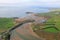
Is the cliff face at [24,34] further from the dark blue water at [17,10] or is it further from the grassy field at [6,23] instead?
the dark blue water at [17,10]

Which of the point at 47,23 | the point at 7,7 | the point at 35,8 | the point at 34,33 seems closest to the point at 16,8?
the point at 7,7

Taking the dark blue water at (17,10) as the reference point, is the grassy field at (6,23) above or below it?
below

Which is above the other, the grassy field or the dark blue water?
the dark blue water

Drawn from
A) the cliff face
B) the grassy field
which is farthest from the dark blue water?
the cliff face

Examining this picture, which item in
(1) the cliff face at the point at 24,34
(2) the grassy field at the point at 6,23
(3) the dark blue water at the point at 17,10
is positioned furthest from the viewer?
(3) the dark blue water at the point at 17,10

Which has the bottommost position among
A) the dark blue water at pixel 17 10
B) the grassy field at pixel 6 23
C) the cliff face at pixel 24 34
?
the grassy field at pixel 6 23

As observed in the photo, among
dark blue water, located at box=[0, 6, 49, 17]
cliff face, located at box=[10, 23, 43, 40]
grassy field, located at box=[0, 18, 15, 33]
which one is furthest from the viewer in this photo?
dark blue water, located at box=[0, 6, 49, 17]

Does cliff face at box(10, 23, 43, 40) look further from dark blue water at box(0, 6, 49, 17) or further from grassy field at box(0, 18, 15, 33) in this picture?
dark blue water at box(0, 6, 49, 17)

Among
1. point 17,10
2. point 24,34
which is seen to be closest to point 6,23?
point 17,10

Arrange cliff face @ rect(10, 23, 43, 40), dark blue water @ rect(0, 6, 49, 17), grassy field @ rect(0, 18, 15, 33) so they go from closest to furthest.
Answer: cliff face @ rect(10, 23, 43, 40) < grassy field @ rect(0, 18, 15, 33) < dark blue water @ rect(0, 6, 49, 17)

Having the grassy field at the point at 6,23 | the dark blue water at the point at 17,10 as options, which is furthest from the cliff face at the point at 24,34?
the dark blue water at the point at 17,10
